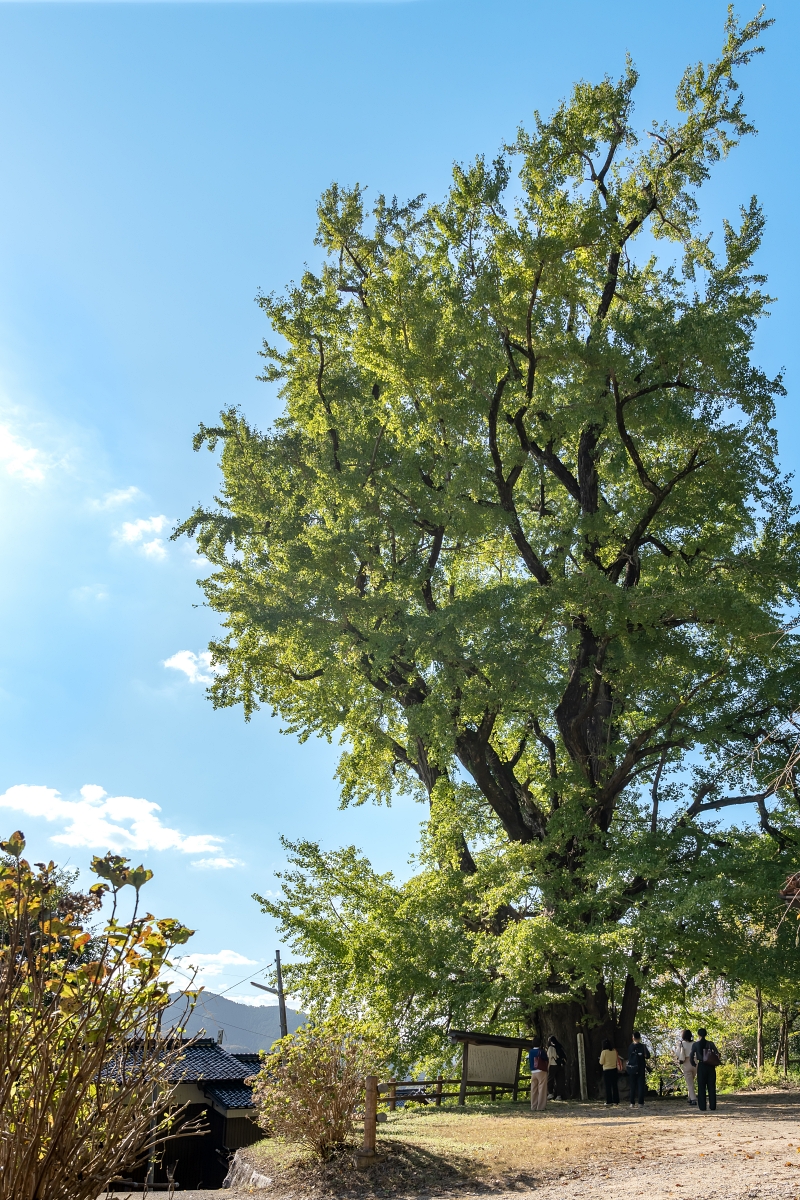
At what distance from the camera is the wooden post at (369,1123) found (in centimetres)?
982

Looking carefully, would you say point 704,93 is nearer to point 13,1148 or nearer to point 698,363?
point 698,363

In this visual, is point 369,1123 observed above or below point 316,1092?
below

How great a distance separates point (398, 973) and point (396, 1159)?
227 inches

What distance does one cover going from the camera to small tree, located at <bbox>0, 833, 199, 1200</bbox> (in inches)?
146

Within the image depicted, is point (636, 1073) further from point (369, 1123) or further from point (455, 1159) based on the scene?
point (369, 1123)

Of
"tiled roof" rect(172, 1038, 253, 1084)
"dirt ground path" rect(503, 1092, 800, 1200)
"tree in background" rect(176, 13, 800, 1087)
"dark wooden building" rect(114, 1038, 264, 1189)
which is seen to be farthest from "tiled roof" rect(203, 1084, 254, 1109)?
"dirt ground path" rect(503, 1092, 800, 1200)

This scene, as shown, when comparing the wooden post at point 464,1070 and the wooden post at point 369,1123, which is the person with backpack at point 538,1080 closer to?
the wooden post at point 464,1070

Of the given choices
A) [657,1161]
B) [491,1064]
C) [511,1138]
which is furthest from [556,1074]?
[657,1161]

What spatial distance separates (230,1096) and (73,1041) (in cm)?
2301

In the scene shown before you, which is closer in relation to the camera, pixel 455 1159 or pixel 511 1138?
pixel 455 1159

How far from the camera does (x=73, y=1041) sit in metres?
3.83

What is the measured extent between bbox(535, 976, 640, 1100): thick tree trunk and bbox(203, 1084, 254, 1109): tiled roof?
389 inches

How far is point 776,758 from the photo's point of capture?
1645 centimetres

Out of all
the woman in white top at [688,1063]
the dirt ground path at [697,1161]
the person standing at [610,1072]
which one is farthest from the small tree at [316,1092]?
the woman in white top at [688,1063]
